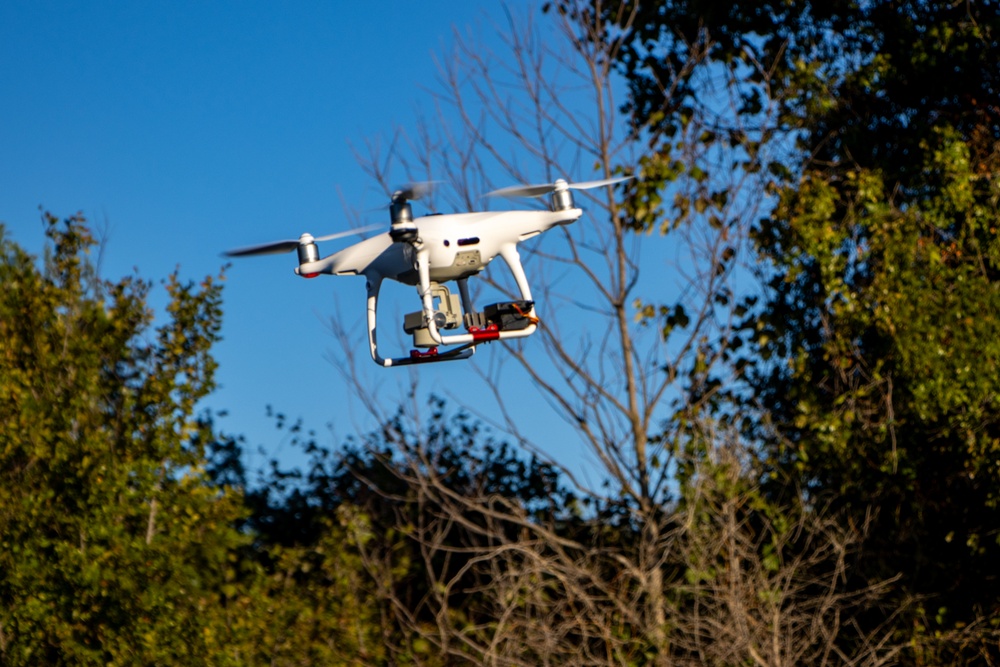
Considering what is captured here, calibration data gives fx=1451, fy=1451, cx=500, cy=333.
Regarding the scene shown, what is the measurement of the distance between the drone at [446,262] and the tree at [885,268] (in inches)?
219

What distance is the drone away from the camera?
21.1 feet

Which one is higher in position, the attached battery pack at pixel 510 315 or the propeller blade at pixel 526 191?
the propeller blade at pixel 526 191

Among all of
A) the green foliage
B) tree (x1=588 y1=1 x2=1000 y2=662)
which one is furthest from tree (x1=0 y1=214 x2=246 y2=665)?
tree (x1=588 y1=1 x2=1000 y2=662)

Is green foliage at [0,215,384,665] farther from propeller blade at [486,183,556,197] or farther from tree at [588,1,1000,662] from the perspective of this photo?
propeller blade at [486,183,556,197]

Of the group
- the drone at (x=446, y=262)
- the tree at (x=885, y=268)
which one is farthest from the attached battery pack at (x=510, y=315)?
the tree at (x=885, y=268)

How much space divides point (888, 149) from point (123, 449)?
24.4 feet

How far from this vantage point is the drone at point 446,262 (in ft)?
21.1

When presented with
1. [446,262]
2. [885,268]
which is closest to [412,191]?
[446,262]

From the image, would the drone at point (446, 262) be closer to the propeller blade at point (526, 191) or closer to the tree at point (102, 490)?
the propeller blade at point (526, 191)

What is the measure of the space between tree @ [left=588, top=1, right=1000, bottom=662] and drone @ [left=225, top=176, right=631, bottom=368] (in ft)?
18.3

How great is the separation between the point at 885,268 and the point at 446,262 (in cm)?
632

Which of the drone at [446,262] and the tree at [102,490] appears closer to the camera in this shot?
the drone at [446,262]

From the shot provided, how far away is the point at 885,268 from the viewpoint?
1180 centimetres

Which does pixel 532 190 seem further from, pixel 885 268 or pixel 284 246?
pixel 885 268
